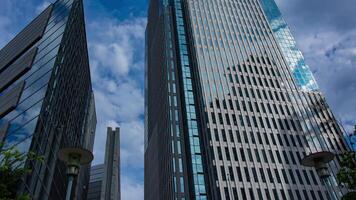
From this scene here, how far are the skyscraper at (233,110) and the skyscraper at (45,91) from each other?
29204mm

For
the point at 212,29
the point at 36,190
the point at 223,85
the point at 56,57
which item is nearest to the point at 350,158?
the point at 36,190

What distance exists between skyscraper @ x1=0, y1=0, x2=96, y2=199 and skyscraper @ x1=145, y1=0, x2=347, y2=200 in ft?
95.8

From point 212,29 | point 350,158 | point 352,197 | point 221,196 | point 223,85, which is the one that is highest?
point 212,29

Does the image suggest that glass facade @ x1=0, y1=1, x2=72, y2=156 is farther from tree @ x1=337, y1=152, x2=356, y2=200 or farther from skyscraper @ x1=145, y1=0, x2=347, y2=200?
skyscraper @ x1=145, y1=0, x2=347, y2=200

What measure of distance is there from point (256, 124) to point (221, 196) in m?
22.5

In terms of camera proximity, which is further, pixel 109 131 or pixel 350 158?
pixel 109 131

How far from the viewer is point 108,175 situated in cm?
14338

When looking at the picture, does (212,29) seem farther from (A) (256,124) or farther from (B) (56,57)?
(B) (56,57)

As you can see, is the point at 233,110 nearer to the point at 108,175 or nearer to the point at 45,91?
the point at 45,91

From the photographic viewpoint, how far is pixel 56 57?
3766 cm

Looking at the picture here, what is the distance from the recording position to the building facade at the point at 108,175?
13451cm

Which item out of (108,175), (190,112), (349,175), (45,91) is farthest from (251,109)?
(108,175)

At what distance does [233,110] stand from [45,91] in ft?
175

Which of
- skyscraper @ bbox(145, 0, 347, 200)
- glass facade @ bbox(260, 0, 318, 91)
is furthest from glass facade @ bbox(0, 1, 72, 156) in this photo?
glass facade @ bbox(260, 0, 318, 91)
